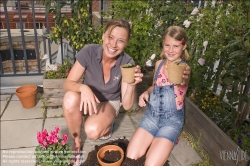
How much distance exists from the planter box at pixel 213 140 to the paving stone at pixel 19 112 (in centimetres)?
191

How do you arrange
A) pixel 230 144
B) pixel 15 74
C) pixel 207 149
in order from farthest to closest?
pixel 15 74 → pixel 207 149 → pixel 230 144

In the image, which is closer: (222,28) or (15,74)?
(222,28)

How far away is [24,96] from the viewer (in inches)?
116

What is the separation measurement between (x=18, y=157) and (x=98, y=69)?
1184mm

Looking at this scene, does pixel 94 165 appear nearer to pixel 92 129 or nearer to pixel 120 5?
pixel 92 129

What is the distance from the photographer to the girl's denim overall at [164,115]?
214cm

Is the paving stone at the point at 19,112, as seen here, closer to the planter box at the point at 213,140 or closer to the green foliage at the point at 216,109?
the planter box at the point at 213,140

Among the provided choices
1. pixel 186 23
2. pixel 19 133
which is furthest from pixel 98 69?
pixel 186 23

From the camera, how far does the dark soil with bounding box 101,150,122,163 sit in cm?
194

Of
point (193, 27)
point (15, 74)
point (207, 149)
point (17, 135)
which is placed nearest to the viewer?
point (207, 149)

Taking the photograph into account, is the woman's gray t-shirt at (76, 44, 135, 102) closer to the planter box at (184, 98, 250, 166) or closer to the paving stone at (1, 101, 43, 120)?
the planter box at (184, 98, 250, 166)

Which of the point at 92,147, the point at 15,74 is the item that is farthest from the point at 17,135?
the point at 15,74

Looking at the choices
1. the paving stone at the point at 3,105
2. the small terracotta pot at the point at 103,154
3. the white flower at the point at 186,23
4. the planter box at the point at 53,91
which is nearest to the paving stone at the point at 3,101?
the paving stone at the point at 3,105

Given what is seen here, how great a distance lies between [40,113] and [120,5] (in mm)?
1843
